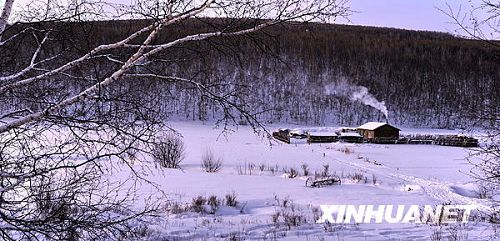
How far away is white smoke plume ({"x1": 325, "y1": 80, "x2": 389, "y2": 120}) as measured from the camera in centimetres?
8131

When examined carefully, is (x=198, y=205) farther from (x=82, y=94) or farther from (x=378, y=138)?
(x=378, y=138)

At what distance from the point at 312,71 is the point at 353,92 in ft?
29.5

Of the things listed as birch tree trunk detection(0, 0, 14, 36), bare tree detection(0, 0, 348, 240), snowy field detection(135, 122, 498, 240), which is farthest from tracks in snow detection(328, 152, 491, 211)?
birch tree trunk detection(0, 0, 14, 36)

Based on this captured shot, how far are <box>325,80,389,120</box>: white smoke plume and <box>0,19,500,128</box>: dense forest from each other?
1.32 ft

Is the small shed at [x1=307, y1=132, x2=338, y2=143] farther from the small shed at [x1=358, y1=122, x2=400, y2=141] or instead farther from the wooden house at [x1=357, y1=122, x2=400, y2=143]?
the small shed at [x1=358, y1=122, x2=400, y2=141]

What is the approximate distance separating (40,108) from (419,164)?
24167 millimetres

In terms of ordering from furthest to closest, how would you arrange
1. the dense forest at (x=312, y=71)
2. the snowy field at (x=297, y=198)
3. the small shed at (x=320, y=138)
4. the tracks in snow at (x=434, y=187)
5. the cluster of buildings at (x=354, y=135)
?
the cluster of buildings at (x=354, y=135) < the small shed at (x=320, y=138) < the tracks in snow at (x=434, y=187) < the snowy field at (x=297, y=198) < the dense forest at (x=312, y=71)

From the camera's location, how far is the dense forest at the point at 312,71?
3.49 metres

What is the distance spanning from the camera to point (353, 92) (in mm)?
83562

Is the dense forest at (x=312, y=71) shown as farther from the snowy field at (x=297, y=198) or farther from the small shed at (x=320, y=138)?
the small shed at (x=320, y=138)

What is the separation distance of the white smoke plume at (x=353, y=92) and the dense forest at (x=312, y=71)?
40 centimetres

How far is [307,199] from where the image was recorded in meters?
12.2

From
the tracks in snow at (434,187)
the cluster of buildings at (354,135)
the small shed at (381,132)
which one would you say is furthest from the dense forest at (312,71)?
the small shed at (381,132)

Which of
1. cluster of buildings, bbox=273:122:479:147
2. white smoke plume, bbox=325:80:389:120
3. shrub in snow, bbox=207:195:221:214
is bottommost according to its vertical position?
cluster of buildings, bbox=273:122:479:147
